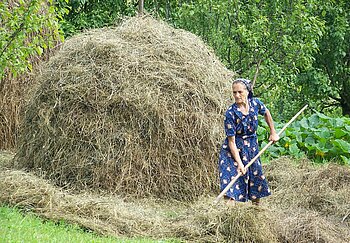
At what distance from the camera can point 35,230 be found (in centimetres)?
610

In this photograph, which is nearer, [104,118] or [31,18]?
[31,18]

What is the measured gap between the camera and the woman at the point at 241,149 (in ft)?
24.1

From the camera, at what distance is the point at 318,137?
11.5 meters

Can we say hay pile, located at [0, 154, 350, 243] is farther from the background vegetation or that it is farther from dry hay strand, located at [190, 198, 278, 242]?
the background vegetation

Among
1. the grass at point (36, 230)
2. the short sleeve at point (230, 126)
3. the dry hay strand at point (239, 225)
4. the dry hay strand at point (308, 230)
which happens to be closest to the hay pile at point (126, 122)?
the short sleeve at point (230, 126)

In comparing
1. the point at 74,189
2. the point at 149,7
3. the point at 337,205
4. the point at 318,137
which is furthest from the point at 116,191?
the point at 149,7

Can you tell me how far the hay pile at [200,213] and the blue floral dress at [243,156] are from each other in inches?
10.2

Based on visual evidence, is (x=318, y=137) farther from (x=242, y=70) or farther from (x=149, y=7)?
(x=149, y=7)

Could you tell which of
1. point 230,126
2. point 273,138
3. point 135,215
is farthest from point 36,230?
point 273,138

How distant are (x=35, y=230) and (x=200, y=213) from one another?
5.44 feet

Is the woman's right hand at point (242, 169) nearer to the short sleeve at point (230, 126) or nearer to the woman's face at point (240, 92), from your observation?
the short sleeve at point (230, 126)

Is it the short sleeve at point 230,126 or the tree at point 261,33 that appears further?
the tree at point 261,33

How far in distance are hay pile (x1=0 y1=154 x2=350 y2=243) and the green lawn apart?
0.18 m

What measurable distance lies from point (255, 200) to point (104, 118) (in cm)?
217
